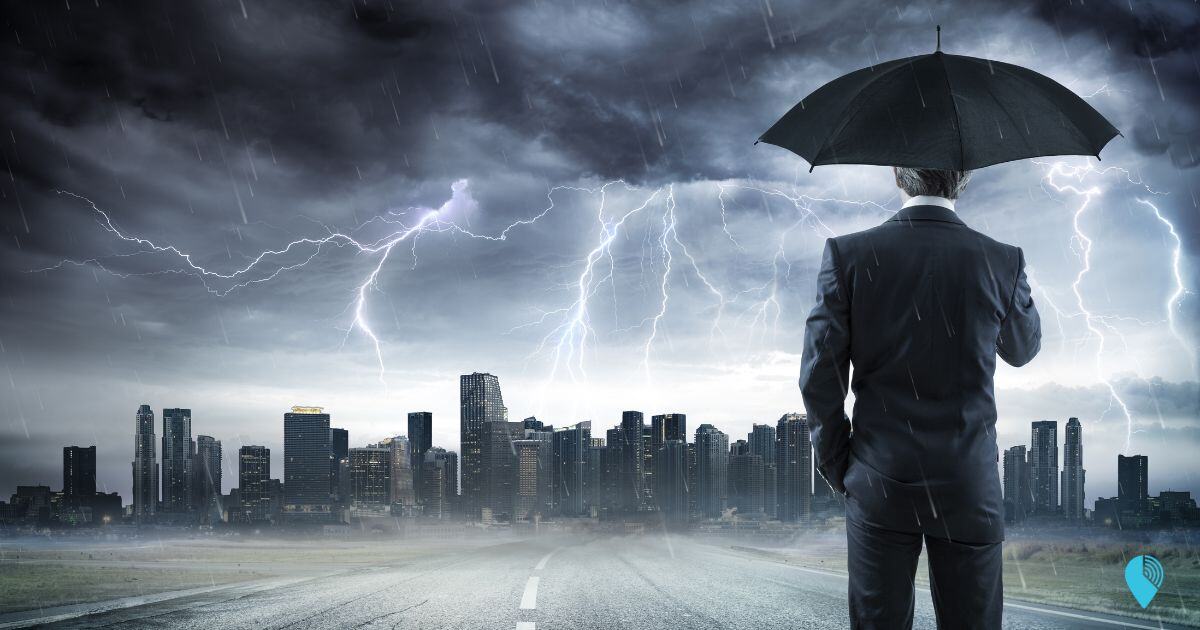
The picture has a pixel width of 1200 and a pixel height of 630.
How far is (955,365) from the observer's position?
2.90 metres

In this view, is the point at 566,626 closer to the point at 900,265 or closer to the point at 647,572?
the point at 900,265

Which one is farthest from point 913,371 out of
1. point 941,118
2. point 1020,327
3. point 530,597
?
point 530,597

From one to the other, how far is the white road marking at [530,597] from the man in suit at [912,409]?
18.3ft

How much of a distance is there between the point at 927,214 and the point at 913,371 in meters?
0.68

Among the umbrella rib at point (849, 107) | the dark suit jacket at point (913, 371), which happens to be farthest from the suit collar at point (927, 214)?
the umbrella rib at point (849, 107)

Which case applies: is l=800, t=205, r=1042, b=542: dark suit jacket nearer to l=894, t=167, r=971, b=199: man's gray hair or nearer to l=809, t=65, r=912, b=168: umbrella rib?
l=894, t=167, r=971, b=199: man's gray hair

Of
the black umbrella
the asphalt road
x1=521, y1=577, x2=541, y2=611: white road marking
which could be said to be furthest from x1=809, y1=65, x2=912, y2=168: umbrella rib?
x1=521, y1=577, x2=541, y2=611: white road marking

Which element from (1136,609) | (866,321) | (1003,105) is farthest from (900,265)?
(1136,609)

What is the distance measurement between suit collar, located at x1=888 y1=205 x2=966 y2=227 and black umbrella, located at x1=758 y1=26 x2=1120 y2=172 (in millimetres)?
205

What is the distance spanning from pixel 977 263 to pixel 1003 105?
1116 millimetres

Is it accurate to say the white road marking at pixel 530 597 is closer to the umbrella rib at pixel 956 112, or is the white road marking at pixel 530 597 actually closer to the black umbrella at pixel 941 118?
the black umbrella at pixel 941 118

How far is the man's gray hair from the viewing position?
3.31m

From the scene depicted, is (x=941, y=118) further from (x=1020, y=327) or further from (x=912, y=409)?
(x=912, y=409)

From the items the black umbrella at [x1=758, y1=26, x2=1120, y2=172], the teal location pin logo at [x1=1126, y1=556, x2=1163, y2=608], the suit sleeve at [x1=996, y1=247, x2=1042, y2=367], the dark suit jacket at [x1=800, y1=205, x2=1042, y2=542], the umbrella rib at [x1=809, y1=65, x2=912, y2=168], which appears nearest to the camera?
the dark suit jacket at [x1=800, y1=205, x2=1042, y2=542]
